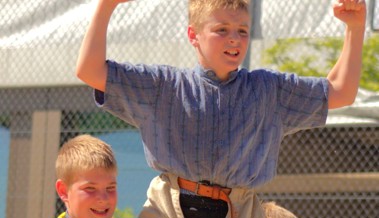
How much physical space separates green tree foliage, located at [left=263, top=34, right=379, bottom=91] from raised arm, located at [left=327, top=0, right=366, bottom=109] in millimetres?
3140

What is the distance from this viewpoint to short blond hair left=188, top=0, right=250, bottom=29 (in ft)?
11.9

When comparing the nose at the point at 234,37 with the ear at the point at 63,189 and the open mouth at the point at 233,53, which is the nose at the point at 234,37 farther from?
the ear at the point at 63,189

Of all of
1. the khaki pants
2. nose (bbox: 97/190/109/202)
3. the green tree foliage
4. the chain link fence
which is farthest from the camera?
the chain link fence

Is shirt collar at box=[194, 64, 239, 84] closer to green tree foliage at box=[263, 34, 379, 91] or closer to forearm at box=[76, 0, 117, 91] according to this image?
forearm at box=[76, 0, 117, 91]

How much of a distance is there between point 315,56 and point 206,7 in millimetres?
3410

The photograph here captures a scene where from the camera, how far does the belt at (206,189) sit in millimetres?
3594

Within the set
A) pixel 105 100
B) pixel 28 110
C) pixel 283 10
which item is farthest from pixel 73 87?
pixel 105 100

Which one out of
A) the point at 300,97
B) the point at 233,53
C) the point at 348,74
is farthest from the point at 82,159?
the point at 348,74

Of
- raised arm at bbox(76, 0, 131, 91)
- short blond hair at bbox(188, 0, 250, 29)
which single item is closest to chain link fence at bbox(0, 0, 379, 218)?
short blond hair at bbox(188, 0, 250, 29)

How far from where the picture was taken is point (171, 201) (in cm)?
363

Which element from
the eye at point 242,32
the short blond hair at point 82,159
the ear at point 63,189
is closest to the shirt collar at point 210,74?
the eye at point 242,32

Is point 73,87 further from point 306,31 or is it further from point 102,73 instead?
point 102,73

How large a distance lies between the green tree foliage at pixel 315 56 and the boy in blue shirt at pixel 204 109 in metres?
3.19

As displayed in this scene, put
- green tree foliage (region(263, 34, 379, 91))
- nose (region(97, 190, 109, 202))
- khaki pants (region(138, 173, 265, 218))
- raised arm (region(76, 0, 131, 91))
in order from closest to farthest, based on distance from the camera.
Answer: raised arm (region(76, 0, 131, 91)) < khaki pants (region(138, 173, 265, 218)) < nose (region(97, 190, 109, 202)) < green tree foliage (region(263, 34, 379, 91))
